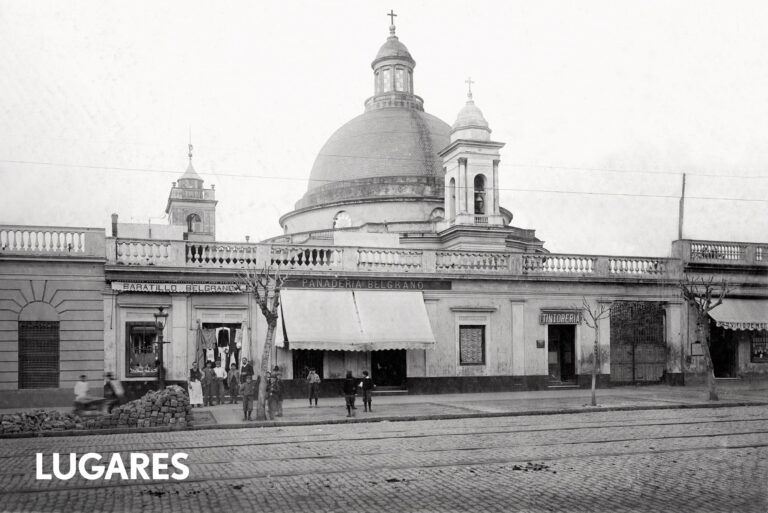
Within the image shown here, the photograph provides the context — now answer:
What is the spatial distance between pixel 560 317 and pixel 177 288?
13.3 m

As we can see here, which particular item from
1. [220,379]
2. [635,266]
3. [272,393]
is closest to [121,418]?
[272,393]

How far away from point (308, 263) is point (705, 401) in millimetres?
13101

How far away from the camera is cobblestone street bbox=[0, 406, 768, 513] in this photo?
9703 mm

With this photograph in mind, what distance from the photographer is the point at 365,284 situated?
86.7 ft

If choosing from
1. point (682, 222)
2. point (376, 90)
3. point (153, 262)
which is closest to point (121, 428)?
point (153, 262)

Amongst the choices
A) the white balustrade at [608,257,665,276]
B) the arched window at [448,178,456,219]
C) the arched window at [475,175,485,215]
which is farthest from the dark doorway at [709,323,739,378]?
the arched window at [448,178,456,219]

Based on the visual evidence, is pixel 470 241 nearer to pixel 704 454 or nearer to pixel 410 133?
pixel 410 133

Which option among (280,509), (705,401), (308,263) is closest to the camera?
(280,509)

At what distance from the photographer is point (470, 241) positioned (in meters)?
37.7

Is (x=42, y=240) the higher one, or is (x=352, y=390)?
(x=42, y=240)

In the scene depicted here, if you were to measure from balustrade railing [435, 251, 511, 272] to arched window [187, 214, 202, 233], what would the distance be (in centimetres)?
5000

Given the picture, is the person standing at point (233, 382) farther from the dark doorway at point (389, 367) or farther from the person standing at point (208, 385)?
the dark doorway at point (389, 367)

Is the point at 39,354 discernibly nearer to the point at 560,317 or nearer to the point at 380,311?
the point at 380,311

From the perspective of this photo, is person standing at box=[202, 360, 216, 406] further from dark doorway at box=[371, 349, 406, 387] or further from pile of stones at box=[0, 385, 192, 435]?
dark doorway at box=[371, 349, 406, 387]
